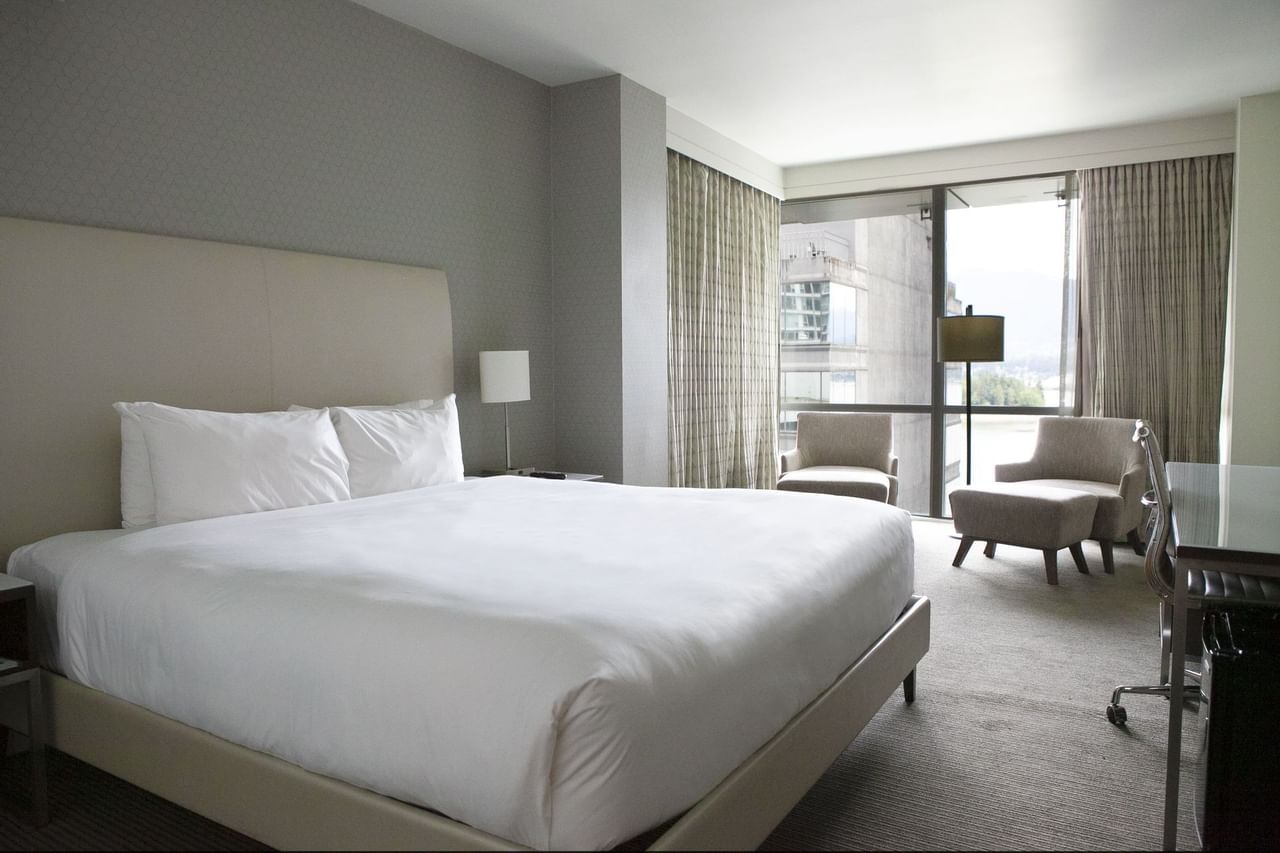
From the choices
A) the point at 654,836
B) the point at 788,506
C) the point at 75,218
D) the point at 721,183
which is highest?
the point at 721,183

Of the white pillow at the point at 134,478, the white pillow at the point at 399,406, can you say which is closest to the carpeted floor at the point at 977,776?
the white pillow at the point at 134,478

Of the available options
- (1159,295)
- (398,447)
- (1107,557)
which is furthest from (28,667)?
(1159,295)

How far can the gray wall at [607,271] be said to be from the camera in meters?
4.93

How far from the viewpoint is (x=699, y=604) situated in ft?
5.97

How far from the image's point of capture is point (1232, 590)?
7.88ft

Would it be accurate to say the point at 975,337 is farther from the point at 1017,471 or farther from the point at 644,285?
the point at 644,285

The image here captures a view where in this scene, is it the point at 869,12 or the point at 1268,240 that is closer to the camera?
the point at 869,12

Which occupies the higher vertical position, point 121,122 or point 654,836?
point 121,122

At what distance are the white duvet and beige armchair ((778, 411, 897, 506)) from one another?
2995 millimetres

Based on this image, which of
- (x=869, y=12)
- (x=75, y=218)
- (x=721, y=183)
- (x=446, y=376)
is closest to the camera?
(x=75, y=218)

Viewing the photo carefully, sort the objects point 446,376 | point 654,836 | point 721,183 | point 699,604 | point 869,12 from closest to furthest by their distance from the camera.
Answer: point 654,836
point 699,604
point 869,12
point 446,376
point 721,183

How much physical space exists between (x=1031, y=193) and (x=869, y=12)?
307 cm

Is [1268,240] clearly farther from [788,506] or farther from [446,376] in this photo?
[446,376]

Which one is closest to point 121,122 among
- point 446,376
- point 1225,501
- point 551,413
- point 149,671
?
point 446,376
